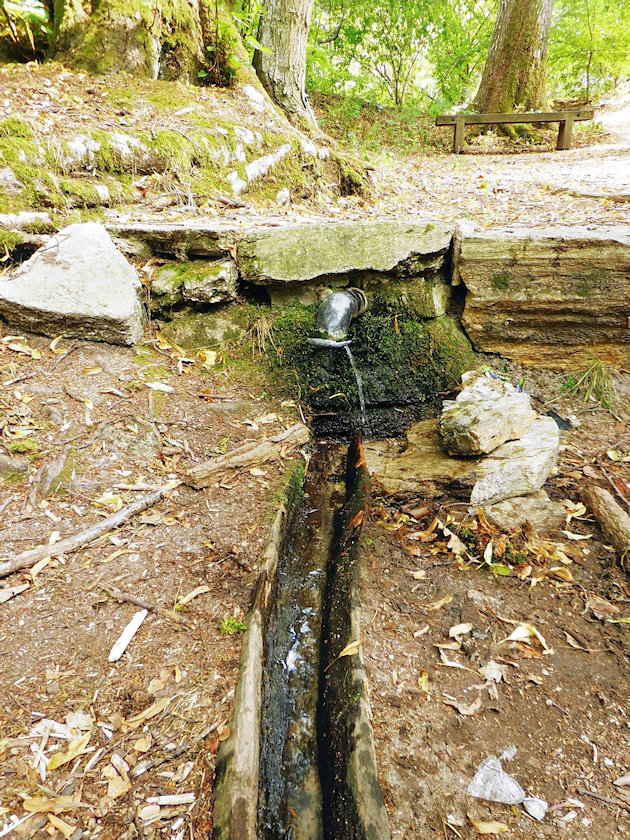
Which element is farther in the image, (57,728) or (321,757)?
(321,757)

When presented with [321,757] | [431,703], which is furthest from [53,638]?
[431,703]

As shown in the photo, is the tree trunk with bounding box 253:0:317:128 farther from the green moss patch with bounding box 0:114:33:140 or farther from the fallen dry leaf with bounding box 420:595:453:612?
the fallen dry leaf with bounding box 420:595:453:612

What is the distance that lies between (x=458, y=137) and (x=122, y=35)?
6356 millimetres

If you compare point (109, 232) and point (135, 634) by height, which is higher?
point (109, 232)

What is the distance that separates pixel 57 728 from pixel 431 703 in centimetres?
152

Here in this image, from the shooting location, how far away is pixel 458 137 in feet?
29.7

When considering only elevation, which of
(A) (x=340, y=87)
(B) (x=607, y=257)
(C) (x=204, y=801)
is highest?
(A) (x=340, y=87)

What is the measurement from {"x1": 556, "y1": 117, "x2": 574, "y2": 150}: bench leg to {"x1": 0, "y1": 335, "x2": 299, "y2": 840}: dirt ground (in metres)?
8.82

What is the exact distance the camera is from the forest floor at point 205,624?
5.46ft

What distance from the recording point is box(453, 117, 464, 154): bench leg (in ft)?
29.2

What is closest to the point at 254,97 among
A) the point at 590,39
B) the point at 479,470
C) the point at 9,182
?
the point at 9,182

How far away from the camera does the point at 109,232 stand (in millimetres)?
3934

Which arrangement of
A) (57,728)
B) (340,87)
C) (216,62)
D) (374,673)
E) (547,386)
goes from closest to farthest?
(57,728) → (374,673) → (547,386) → (216,62) → (340,87)

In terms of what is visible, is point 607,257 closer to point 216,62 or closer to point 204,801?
point 204,801
